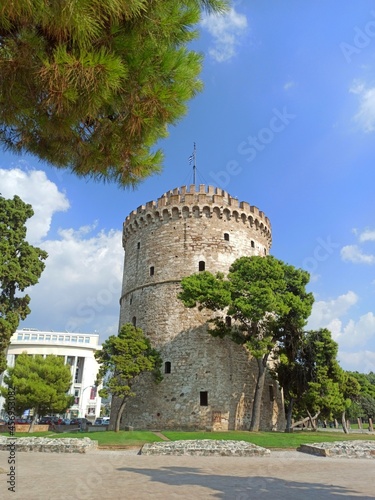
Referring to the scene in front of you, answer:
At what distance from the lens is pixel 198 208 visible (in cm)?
2575

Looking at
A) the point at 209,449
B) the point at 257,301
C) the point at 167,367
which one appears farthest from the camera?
the point at 167,367

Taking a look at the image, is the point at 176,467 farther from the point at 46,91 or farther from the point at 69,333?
the point at 69,333

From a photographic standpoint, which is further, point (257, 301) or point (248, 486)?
point (257, 301)

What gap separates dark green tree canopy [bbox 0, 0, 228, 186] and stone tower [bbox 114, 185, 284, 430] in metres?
17.9

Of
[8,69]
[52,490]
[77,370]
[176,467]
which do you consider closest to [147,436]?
[176,467]

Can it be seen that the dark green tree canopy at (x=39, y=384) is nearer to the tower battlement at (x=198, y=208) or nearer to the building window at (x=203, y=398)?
the building window at (x=203, y=398)

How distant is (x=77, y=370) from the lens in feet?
208

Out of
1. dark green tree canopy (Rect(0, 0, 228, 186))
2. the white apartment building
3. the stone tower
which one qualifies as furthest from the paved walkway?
the white apartment building

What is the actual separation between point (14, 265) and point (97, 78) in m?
20.0

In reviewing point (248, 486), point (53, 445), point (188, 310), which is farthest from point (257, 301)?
A: point (248, 486)

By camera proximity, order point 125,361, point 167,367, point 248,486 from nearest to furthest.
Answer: point 248,486, point 125,361, point 167,367

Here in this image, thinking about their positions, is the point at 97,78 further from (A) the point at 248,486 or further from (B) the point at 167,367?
(B) the point at 167,367

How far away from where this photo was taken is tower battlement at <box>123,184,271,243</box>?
25.8 m

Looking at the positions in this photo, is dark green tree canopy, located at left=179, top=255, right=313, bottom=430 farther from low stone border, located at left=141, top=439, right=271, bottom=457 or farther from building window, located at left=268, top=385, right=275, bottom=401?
low stone border, located at left=141, top=439, right=271, bottom=457
